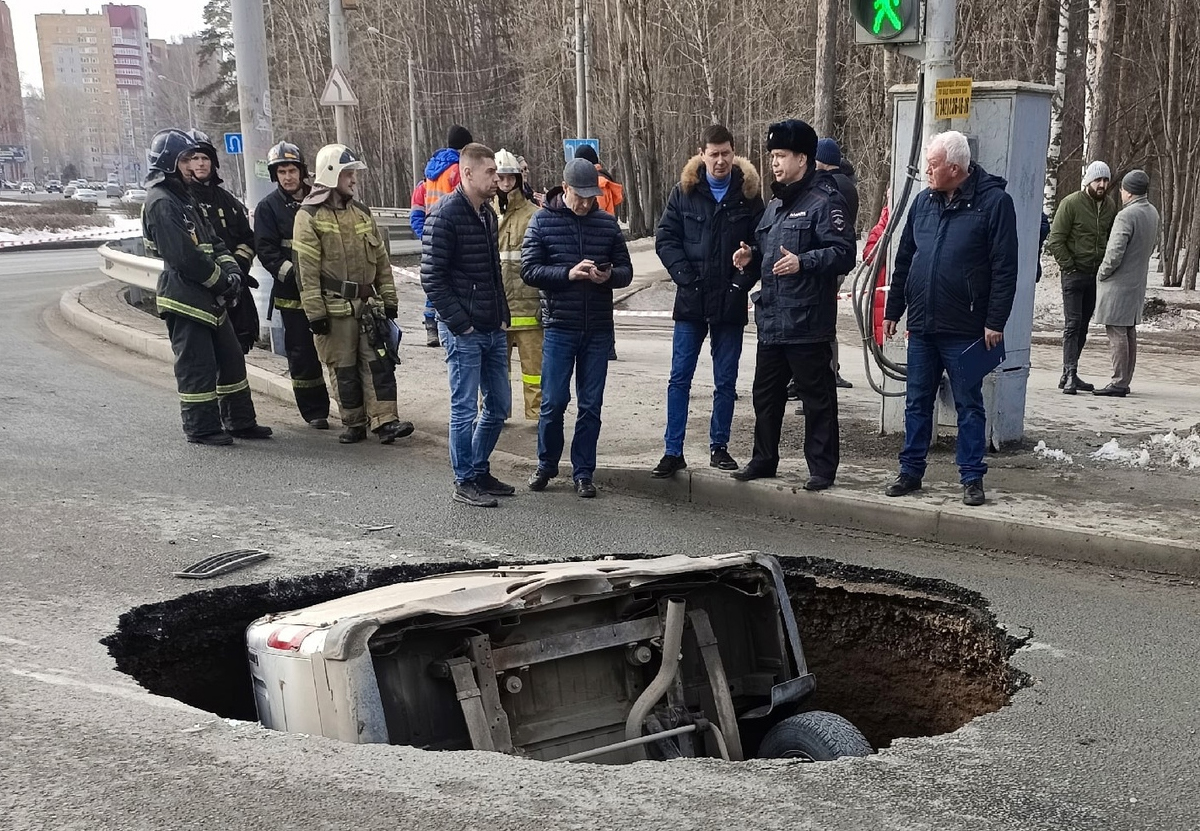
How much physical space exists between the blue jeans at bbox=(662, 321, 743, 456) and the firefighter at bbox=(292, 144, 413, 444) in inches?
91.7

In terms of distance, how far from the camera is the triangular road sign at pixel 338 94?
16.0 m

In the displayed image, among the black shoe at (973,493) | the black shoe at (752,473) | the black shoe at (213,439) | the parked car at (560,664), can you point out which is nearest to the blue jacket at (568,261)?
the black shoe at (752,473)

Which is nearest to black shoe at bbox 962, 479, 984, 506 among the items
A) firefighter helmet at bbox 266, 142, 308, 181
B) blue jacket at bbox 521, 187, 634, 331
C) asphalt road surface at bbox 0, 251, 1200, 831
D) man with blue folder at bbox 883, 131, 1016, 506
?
man with blue folder at bbox 883, 131, 1016, 506

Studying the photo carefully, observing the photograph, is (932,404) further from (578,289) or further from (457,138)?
(457,138)

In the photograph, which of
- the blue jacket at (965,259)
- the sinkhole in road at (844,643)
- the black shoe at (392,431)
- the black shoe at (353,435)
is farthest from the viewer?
the black shoe at (353,435)

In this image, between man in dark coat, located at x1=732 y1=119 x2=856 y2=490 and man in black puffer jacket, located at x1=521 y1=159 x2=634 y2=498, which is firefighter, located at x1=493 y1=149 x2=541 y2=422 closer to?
man in black puffer jacket, located at x1=521 y1=159 x2=634 y2=498

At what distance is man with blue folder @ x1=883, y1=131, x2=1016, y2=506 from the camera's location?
6117 millimetres

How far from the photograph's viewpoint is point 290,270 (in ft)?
27.8

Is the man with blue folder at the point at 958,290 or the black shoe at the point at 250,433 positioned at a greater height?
the man with blue folder at the point at 958,290

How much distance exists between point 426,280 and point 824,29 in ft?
55.2

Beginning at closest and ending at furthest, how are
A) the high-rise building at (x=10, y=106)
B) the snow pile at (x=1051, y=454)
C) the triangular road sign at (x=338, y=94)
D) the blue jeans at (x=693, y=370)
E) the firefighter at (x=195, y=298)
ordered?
1. the blue jeans at (x=693, y=370)
2. the snow pile at (x=1051, y=454)
3. the firefighter at (x=195, y=298)
4. the triangular road sign at (x=338, y=94)
5. the high-rise building at (x=10, y=106)

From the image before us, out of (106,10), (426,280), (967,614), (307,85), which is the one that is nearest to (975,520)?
(967,614)

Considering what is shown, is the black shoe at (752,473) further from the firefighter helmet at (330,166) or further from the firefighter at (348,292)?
the firefighter helmet at (330,166)

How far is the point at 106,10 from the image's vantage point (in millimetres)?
168000
